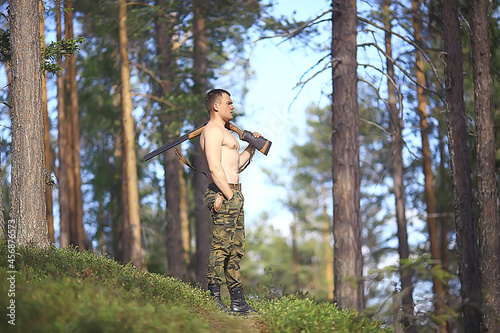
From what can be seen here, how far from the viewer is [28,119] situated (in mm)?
8703

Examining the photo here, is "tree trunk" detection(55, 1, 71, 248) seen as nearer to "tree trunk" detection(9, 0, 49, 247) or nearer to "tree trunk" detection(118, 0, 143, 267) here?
"tree trunk" detection(118, 0, 143, 267)

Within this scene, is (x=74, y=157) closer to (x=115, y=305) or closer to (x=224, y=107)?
(x=224, y=107)

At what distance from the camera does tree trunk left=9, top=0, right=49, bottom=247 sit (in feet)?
27.7

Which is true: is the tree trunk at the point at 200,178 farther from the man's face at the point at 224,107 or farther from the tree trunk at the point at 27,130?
the man's face at the point at 224,107

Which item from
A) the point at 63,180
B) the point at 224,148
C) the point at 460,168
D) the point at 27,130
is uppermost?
the point at 63,180

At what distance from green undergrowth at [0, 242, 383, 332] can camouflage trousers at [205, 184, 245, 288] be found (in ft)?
1.60

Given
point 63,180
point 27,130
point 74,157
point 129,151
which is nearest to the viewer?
point 27,130

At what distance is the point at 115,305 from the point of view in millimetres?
5328

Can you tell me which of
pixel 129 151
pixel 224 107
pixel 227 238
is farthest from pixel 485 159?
pixel 129 151

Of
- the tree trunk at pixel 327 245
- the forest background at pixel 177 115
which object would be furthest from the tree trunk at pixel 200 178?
the tree trunk at pixel 327 245

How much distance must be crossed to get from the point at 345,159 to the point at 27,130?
5.62 metres

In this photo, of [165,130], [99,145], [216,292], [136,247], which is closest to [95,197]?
[99,145]

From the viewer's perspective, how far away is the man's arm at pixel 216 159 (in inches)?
285

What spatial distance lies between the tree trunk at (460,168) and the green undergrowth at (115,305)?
3.50 meters
